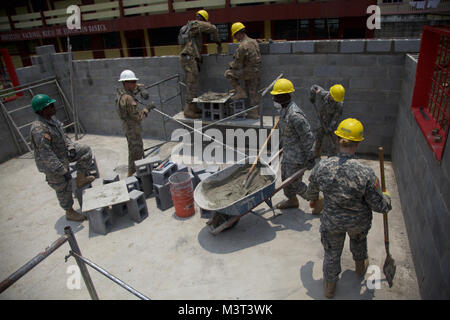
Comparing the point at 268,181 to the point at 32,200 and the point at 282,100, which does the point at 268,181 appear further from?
the point at 32,200

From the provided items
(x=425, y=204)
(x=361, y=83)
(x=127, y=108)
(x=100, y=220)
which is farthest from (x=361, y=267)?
(x=127, y=108)

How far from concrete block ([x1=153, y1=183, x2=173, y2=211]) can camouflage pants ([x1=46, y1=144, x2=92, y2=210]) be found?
1499mm

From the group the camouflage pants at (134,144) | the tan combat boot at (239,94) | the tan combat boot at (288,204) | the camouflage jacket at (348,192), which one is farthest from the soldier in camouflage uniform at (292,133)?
the camouflage pants at (134,144)

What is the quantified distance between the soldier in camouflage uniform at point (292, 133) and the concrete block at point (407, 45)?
10.4ft

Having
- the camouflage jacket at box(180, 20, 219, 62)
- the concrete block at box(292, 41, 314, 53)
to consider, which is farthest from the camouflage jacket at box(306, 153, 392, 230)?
the camouflage jacket at box(180, 20, 219, 62)

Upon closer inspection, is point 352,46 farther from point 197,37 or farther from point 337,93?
point 197,37

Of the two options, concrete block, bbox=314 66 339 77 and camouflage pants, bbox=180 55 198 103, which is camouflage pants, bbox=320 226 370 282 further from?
camouflage pants, bbox=180 55 198 103

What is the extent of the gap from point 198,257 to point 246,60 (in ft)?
15.1

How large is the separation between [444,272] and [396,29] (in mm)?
16480

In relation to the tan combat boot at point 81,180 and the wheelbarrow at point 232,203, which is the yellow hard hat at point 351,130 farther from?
the tan combat boot at point 81,180

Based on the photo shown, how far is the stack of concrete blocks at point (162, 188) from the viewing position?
18.7ft

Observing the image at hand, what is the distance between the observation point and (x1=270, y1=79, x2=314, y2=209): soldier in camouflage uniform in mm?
4547

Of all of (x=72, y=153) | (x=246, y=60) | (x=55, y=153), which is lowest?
(x=72, y=153)

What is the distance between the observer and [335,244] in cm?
345
